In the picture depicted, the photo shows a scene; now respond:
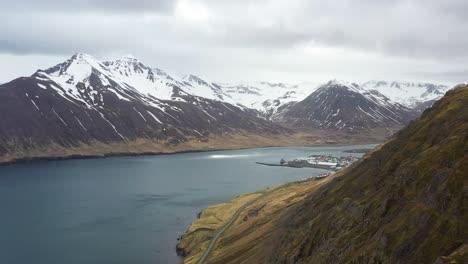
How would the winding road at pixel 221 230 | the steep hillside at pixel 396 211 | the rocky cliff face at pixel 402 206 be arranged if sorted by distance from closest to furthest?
the rocky cliff face at pixel 402 206, the steep hillside at pixel 396 211, the winding road at pixel 221 230

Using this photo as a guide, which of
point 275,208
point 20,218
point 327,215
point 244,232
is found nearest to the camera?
point 327,215

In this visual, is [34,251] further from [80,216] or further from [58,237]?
[80,216]

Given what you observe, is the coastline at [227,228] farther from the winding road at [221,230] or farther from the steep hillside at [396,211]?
the steep hillside at [396,211]

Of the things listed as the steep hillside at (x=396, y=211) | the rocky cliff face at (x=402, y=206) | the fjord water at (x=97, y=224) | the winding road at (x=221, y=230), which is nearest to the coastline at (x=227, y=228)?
the winding road at (x=221, y=230)

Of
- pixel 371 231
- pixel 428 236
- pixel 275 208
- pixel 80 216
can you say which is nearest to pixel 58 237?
pixel 80 216

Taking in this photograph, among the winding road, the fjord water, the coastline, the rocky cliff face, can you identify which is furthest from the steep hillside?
the fjord water

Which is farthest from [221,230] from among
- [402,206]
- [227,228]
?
[402,206]
